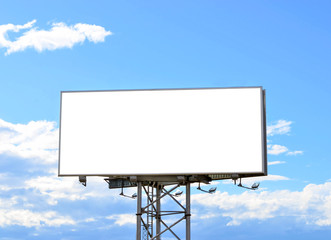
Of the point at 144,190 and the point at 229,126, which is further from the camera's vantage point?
the point at 144,190

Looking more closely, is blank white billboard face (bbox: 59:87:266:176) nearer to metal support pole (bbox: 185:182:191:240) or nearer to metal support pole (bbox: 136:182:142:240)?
metal support pole (bbox: 136:182:142:240)

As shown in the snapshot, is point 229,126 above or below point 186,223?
above

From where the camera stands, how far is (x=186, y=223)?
4366cm

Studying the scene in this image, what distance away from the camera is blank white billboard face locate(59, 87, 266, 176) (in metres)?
41.9

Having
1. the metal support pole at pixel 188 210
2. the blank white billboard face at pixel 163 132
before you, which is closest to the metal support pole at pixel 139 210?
the blank white billboard face at pixel 163 132

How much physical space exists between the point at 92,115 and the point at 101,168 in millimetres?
3377

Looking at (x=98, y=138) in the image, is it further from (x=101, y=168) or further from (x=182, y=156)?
(x=182, y=156)

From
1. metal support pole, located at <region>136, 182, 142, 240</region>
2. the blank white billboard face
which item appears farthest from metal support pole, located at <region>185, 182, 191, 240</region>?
metal support pole, located at <region>136, 182, 142, 240</region>

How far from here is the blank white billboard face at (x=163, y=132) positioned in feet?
137

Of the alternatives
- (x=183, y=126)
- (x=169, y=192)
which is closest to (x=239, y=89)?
(x=183, y=126)

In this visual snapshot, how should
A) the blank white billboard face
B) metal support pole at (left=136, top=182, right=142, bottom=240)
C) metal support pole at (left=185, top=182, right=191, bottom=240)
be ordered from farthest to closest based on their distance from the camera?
metal support pole at (left=185, top=182, right=191, bottom=240), metal support pole at (left=136, top=182, right=142, bottom=240), the blank white billboard face

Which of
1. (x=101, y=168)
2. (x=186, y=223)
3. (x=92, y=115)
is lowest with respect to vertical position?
(x=186, y=223)

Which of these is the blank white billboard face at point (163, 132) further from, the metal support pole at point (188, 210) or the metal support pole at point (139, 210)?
the metal support pole at point (188, 210)

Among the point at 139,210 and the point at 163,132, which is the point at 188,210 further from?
the point at 163,132
